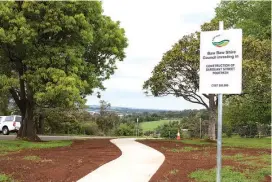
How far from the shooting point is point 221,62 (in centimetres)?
731

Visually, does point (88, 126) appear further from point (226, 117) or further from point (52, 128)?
point (226, 117)

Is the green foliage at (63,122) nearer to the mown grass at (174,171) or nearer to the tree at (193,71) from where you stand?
the tree at (193,71)

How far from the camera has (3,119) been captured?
111 ft

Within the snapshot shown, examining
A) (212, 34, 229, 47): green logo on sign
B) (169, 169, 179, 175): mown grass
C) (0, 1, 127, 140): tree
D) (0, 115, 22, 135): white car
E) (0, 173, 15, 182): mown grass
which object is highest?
(0, 1, 127, 140): tree

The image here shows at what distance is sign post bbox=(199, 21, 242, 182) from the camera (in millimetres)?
7168

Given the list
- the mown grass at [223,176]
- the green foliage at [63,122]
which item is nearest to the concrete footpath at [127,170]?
the mown grass at [223,176]

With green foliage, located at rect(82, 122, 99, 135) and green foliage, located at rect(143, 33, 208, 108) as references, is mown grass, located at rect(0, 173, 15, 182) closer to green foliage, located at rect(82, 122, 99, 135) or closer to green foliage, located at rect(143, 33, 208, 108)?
green foliage, located at rect(143, 33, 208, 108)

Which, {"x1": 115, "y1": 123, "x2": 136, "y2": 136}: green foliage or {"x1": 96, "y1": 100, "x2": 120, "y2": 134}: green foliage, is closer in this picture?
{"x1": 115, "y1": 123, "x2": 136, "y2": 136}: green foliage

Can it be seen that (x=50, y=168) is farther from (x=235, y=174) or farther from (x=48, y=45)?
(x=48, y=45)

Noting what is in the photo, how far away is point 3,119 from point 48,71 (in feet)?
51.8

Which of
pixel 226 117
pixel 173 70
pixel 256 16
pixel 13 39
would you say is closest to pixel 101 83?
pixel 173 70

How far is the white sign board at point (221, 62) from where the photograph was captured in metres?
7.17

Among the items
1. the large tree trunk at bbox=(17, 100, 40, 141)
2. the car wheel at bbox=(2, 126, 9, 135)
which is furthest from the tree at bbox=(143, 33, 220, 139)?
the car wheel at bbox=(2, 126, 9, 135)

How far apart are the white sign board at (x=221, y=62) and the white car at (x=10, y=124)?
2826cm
